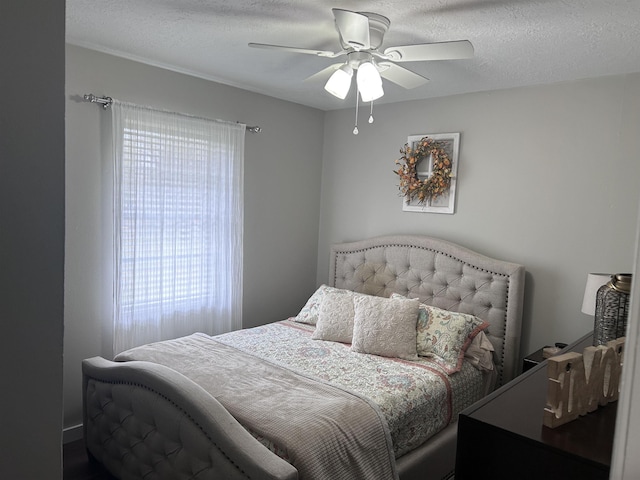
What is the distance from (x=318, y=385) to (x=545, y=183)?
6.79 feet

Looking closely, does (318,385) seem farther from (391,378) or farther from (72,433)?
(72,433)

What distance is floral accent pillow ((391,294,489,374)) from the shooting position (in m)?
2.89

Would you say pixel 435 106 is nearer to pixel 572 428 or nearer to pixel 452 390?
A: pixel 452 390

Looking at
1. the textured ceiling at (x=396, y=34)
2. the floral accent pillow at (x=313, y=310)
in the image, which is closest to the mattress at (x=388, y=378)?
the floral accent pillow at (x=313, y=310)

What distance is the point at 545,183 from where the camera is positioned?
3154mm

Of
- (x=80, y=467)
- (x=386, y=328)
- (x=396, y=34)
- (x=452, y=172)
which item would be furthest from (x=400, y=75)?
(x=80, y=467)

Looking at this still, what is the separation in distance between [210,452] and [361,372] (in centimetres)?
104

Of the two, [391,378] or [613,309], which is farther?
[391,378]

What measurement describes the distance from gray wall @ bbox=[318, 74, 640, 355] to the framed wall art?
6 cm

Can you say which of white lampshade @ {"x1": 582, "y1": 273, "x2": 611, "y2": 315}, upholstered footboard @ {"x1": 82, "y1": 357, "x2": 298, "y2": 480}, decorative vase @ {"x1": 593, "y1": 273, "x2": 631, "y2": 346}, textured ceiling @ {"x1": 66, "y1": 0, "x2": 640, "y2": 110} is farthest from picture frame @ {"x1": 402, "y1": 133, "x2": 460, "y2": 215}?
upholstered footboard @ {"x1": 82, "y1": 357, "x2": 298, "y2": 480}

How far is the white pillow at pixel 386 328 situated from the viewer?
2918 mm

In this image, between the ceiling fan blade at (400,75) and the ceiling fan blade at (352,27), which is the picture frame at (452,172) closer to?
the ceiling fan blade at (400,75)

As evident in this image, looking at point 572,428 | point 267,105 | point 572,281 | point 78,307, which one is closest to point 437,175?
point 572,281

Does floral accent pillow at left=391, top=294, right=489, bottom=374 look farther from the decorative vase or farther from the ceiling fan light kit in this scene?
the ceiling fan light kit
